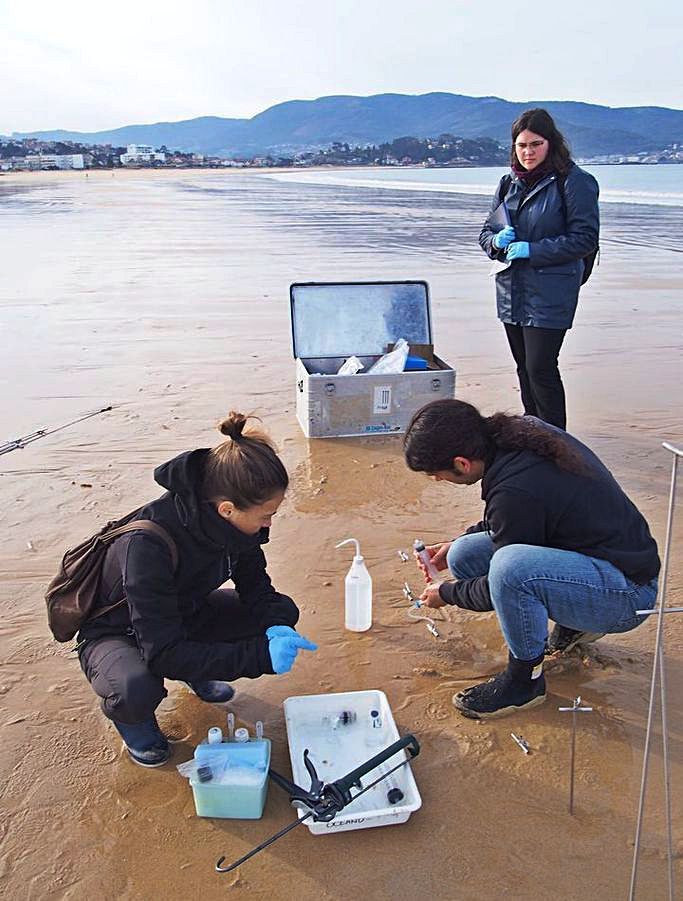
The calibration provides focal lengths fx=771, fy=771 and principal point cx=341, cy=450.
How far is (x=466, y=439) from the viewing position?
2.66m

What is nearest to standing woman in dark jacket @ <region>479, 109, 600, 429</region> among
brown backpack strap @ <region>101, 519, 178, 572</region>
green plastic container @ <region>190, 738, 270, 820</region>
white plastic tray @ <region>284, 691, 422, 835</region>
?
white plastic tray @ <region>284, 691, 422, 835</region>

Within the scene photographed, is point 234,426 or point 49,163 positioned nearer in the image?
point 234,426

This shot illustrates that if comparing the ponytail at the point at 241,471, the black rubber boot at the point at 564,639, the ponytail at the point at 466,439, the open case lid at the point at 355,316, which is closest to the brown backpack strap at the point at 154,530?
the ponytail at the point at 241,471

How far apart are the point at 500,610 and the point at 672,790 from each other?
2.63 feet

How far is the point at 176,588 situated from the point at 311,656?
2.98 feet

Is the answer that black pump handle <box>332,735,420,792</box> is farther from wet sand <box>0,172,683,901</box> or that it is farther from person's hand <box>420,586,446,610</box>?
person's hand <box>420,586,446,610</box>

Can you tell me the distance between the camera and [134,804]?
253 centimetres

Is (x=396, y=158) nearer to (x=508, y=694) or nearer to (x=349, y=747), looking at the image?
(x=508, y=694)

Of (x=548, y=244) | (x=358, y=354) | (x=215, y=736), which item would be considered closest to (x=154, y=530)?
(x=215, y=736)

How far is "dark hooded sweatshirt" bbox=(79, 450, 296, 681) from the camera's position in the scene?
8.29 ft

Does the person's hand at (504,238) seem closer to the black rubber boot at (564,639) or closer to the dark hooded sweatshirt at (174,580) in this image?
the black rubber boot at (564,639)

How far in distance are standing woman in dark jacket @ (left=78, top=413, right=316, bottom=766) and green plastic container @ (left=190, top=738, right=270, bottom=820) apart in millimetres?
237

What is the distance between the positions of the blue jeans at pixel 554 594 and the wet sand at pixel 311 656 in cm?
39

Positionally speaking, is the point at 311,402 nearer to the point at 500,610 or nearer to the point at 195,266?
the point at 500,610
